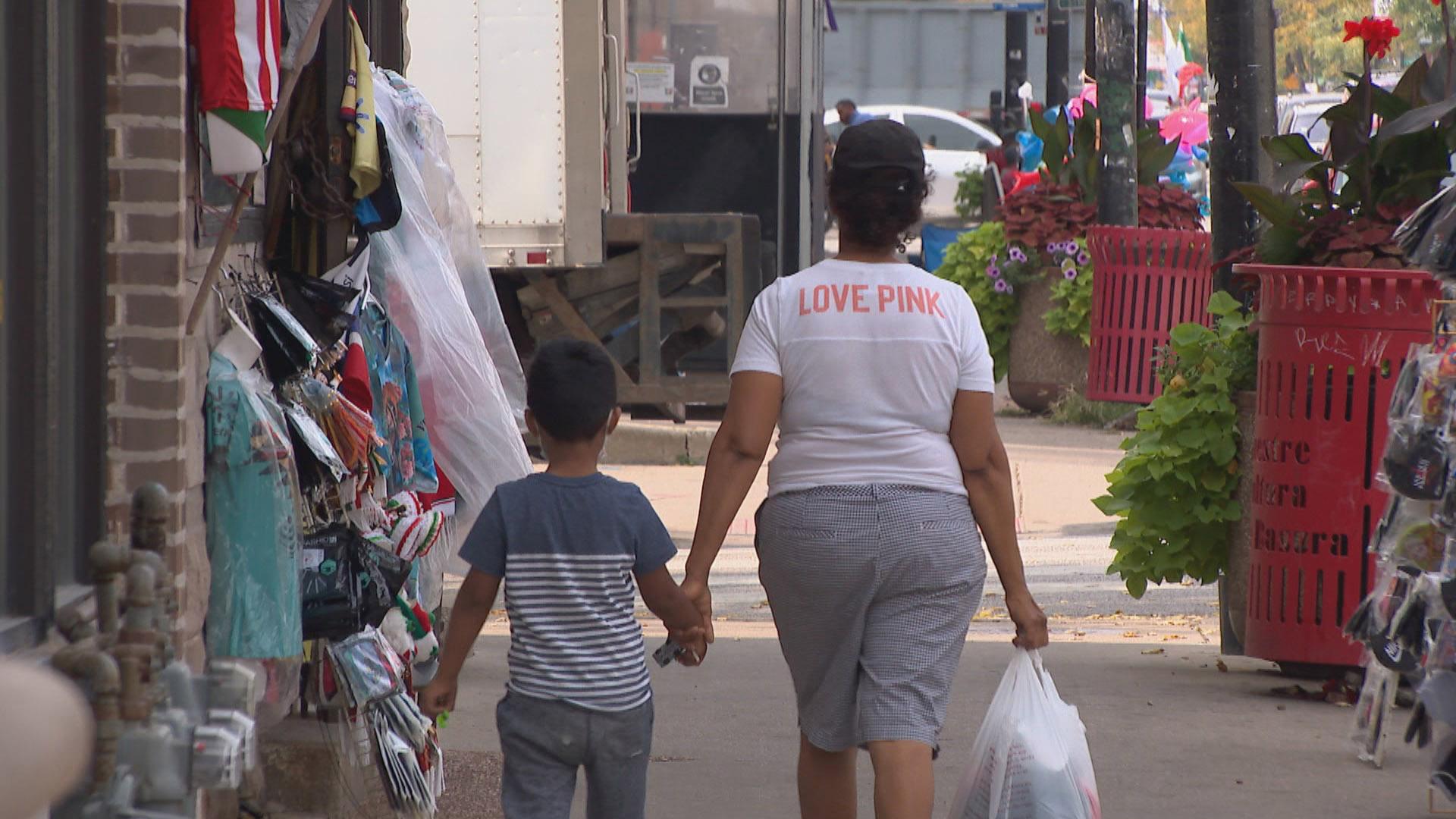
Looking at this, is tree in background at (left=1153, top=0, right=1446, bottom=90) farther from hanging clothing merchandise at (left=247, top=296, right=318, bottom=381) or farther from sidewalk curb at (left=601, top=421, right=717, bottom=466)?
hanging clothing merchandise at (left=247, top=296, right=318, bottom=381)

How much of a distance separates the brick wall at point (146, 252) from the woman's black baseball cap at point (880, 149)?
1282 mm

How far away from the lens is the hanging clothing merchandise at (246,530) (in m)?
4.00

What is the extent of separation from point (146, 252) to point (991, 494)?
1701 mm

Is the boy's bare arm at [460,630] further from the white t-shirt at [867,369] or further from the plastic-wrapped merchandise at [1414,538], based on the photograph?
the plastic-wrapped merchandise at [1414,538]

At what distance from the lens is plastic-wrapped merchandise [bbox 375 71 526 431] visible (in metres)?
5.30

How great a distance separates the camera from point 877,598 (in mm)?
3713

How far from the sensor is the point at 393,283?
5016 millimetres

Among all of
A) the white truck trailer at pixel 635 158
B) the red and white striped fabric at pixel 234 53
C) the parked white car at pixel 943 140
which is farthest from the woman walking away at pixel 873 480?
the parked white car at pixel 943 140

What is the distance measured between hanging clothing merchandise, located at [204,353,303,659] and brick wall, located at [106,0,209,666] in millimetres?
226

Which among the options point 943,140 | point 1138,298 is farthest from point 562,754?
point 943,140

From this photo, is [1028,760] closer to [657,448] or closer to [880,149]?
[880,149]

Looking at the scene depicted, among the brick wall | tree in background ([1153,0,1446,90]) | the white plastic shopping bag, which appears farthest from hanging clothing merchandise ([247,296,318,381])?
tree in background ([1153,0,1446,90])

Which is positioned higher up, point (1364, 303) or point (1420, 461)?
point (1364, 303)

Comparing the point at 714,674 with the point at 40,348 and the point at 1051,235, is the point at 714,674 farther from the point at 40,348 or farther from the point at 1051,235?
the point at 1051,235
